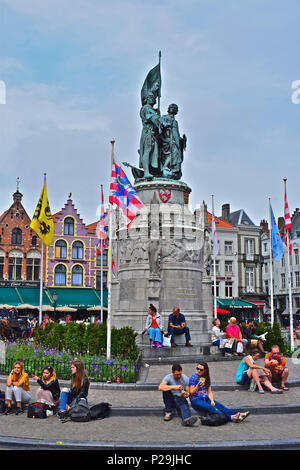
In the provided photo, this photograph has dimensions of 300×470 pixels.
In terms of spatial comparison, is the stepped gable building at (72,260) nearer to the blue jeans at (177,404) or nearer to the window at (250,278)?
the window at (250,278)

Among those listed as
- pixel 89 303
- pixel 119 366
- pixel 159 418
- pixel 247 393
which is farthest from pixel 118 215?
pixel 89 303

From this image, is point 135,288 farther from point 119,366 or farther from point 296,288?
point 296,288

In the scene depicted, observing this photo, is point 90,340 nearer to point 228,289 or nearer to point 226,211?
point 228,289

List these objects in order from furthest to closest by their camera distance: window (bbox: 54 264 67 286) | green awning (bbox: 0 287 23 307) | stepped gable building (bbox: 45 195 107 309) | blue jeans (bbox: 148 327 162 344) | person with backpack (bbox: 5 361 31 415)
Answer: window (bbox: 54 264 67 286)
stepped gable building (bbox: 45 195 107 309)
green awning (bbox: 0 287 23 307)
blue jeans (bbox: 148 327 162 344)
person with backpack (bbox: 5 361 31 415)

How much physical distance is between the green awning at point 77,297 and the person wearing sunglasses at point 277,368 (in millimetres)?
36972

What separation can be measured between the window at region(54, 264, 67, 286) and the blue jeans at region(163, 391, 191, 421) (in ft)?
141

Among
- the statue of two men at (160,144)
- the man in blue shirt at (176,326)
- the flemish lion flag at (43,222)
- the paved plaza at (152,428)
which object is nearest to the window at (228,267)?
the statue of two men at (160,144)

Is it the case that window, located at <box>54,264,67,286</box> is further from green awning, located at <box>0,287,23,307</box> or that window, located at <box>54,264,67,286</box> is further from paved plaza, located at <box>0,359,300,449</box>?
paved plaza, located at <box>0,359,300,449</box>

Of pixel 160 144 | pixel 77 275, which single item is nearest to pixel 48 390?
pixel 160 144

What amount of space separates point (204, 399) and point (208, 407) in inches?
7.6

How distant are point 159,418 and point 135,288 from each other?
39.1 feet

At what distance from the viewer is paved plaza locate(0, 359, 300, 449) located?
8.10 meters

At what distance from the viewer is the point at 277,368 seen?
12.8 meters

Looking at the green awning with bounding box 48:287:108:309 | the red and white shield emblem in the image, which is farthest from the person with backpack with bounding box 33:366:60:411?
the green awning with bounding box 48:287:108:309
